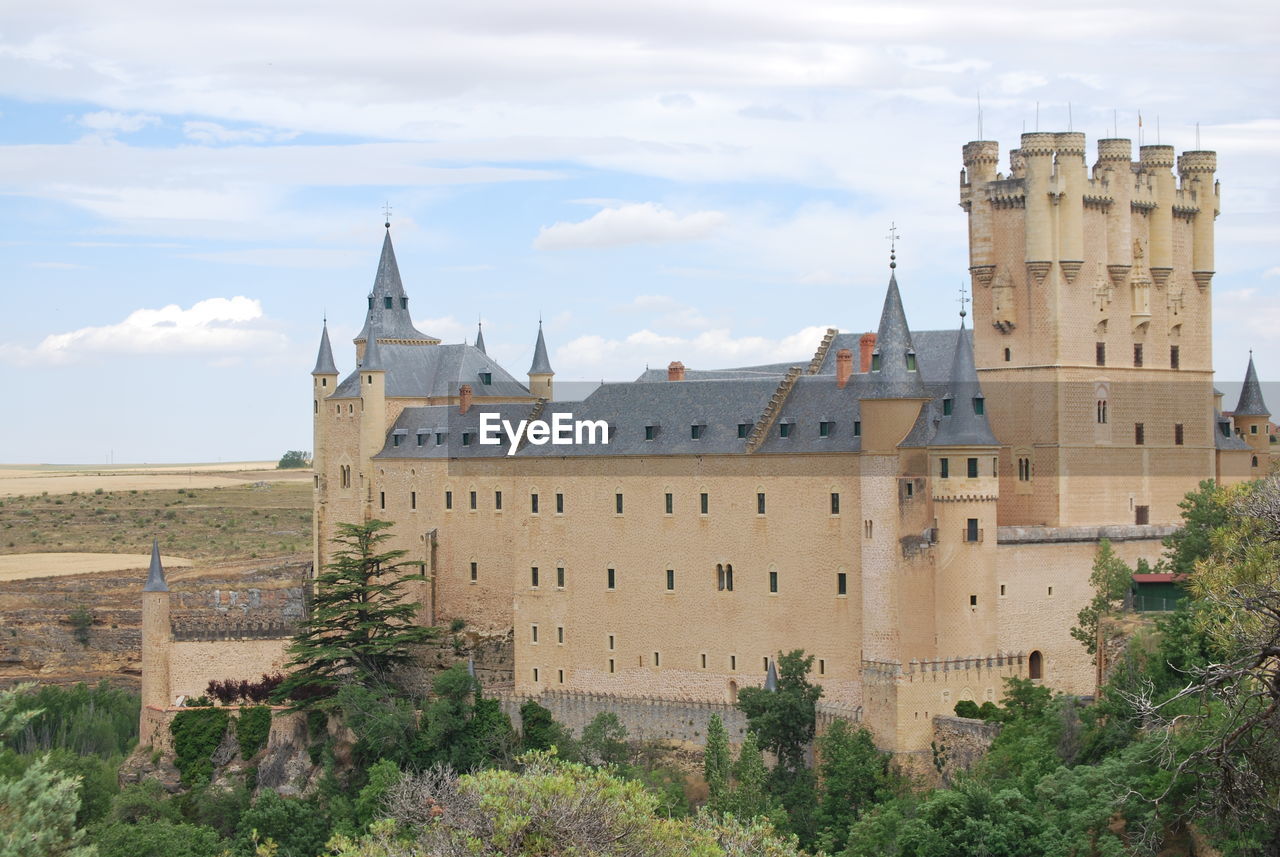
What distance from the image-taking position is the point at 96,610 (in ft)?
278

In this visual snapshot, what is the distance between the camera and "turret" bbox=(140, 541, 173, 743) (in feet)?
206

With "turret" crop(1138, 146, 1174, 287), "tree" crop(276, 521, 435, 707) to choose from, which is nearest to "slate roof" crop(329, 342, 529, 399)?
"tree" crop(276, 521, 435, 707)

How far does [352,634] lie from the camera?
60250 millimetres

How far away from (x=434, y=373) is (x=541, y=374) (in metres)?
3.94

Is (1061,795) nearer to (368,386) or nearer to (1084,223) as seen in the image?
(1084,223)

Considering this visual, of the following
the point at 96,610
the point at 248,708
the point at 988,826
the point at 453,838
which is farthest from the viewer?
the point at 96,610

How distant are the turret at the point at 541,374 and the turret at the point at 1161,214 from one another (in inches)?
910

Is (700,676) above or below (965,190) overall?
below

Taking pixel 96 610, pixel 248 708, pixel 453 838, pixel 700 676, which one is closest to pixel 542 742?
pixel 700 676

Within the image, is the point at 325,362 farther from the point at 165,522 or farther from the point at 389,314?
the point at 165,522

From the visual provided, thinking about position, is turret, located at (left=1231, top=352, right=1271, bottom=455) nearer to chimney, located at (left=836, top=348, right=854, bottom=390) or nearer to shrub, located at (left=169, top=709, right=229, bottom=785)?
chimney, located at (left=836, top=348, right=854, bottom=390)

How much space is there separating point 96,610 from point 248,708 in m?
25.5

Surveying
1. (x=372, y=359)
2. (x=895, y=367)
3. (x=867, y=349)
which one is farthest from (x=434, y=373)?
(x=895, y=367)

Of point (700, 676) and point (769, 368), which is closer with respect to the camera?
point (700, 676)
